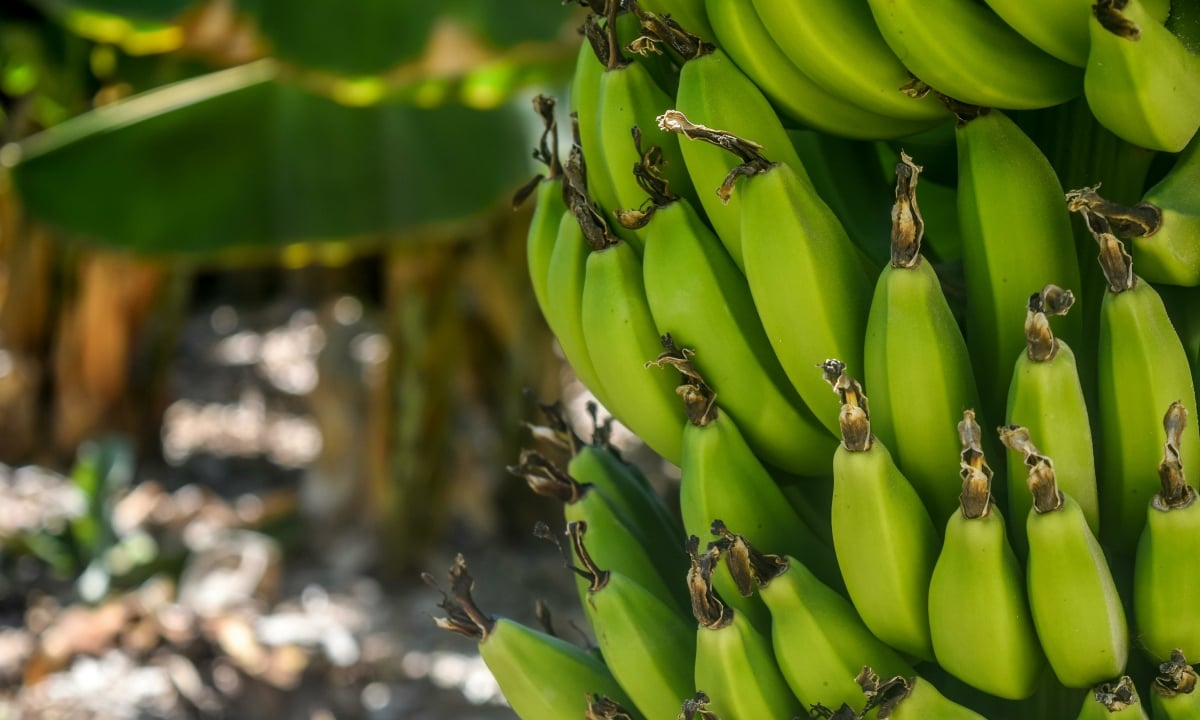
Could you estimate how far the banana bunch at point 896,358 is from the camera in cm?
67

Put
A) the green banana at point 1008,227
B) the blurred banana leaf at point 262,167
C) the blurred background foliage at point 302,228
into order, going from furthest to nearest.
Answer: the blurred banana leaf at point 262,167, the blurred background foliage at point 302,228, the green banana at point 1008,227

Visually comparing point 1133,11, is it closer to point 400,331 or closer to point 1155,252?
point 1155,252

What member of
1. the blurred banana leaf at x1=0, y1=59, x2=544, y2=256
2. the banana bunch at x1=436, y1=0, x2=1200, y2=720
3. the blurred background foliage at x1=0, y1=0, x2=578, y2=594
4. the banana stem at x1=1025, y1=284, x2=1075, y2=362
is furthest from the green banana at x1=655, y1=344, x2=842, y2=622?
the blurred banana leaf at x1=0, y1=59, x2=544, y2=256

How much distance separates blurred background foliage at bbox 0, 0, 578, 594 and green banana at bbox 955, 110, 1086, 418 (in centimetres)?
167

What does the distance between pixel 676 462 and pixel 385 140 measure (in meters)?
2.21

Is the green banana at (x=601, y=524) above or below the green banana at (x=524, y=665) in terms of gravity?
above

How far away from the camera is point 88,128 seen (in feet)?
10.1

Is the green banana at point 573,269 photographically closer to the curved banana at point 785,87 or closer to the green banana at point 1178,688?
the curved banana at point 785,87

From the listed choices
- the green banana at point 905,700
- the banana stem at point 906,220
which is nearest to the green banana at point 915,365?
the banana stem at point 906,220

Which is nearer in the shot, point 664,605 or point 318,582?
point 664,605

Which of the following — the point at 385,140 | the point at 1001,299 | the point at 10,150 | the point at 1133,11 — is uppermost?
the point at 1133,11

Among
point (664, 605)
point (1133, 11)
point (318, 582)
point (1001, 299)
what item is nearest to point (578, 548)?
point (664, 605)

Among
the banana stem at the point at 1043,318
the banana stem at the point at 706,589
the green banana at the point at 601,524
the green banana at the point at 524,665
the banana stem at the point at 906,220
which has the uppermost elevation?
the banana stem at the point at 906,220

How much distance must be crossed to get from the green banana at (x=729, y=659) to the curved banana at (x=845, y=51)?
0.98 feet
